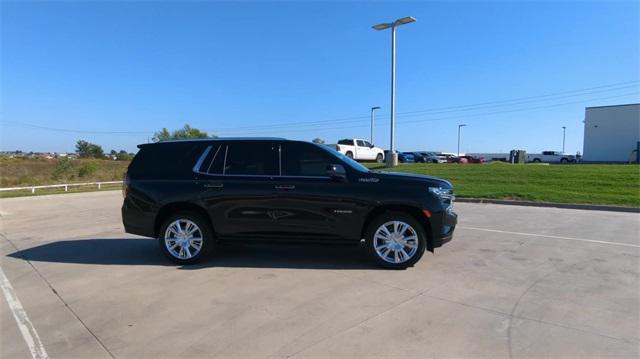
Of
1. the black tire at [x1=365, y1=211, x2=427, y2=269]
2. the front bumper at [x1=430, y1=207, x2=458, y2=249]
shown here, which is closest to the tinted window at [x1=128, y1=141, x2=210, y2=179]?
the black tire at [x1=365, y1=211, x2=427, y2=269]

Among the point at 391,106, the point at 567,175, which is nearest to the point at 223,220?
the point at 567,175

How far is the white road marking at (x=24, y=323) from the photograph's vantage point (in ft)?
12.1

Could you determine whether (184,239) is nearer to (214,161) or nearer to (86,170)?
(214,161)

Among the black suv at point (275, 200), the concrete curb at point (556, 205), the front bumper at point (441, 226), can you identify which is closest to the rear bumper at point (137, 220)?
the black suv at point (275, 200)

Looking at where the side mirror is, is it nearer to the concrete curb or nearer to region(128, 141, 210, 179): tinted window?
region(128, 141, 210, 179): tinted window

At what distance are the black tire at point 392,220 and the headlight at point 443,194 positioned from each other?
472mm

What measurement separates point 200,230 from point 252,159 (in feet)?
4.23

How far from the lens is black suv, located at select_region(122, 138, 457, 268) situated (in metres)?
6.12

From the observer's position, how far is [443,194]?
6211 mm

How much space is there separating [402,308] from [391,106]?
2302 centimetres

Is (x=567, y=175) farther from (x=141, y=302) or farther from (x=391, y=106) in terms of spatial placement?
(x=141, y=302)

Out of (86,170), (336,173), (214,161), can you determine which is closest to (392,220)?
(336,173)

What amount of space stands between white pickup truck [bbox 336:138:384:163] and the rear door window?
2138 cm

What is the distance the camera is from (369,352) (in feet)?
11.8
